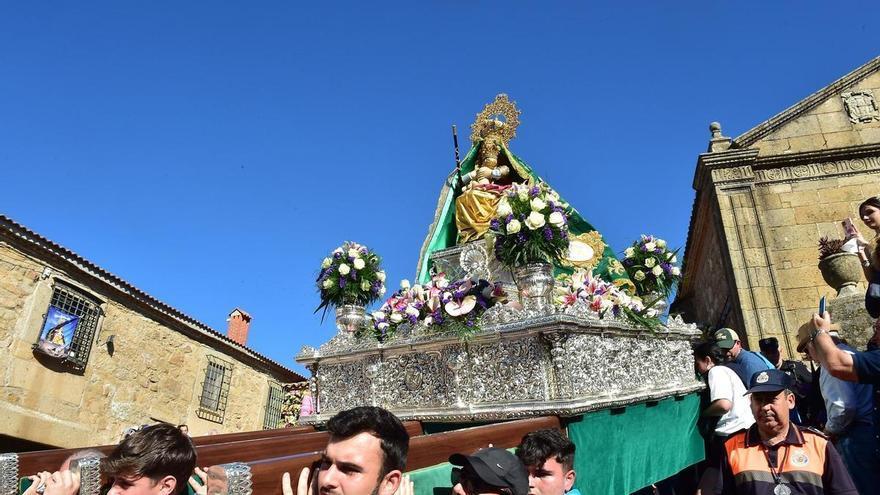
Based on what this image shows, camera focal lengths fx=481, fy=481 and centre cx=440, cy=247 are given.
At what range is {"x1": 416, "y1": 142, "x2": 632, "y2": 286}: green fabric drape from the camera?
24.6 feet

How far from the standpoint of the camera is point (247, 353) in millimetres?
16906

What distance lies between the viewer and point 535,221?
474 centimetres

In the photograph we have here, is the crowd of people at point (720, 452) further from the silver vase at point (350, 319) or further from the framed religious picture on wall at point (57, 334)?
the framed religious picture on wall at point (57, 334)

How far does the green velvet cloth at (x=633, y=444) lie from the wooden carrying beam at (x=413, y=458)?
372mm

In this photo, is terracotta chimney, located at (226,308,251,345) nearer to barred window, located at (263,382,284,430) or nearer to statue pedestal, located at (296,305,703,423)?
barred window, located at (263,382,284,430)

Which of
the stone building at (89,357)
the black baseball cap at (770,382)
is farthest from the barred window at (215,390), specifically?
the black baseball cap at (770,382)

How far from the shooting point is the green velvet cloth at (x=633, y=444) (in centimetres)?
361

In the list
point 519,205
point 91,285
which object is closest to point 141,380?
point 91,285

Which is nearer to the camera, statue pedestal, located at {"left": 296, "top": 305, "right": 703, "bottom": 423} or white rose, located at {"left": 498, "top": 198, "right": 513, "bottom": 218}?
statue pedestal, located at {"left": 296, "top": 305, "right": 703, "bottom": 423}

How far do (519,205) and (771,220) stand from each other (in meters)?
8.15

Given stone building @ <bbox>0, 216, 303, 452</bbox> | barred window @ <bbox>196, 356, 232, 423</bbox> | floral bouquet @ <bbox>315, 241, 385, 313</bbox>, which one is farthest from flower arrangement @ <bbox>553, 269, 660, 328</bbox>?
barred window @ <bbox>196, 356, 232, 423</bbox>

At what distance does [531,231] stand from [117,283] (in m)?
11.7

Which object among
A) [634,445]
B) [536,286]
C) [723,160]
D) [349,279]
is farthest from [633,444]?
[723,160]

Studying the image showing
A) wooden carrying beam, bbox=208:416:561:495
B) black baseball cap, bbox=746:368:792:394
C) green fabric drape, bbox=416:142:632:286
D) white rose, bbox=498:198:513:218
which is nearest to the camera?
wooden carrying beam, bbox=208:416:561:495
